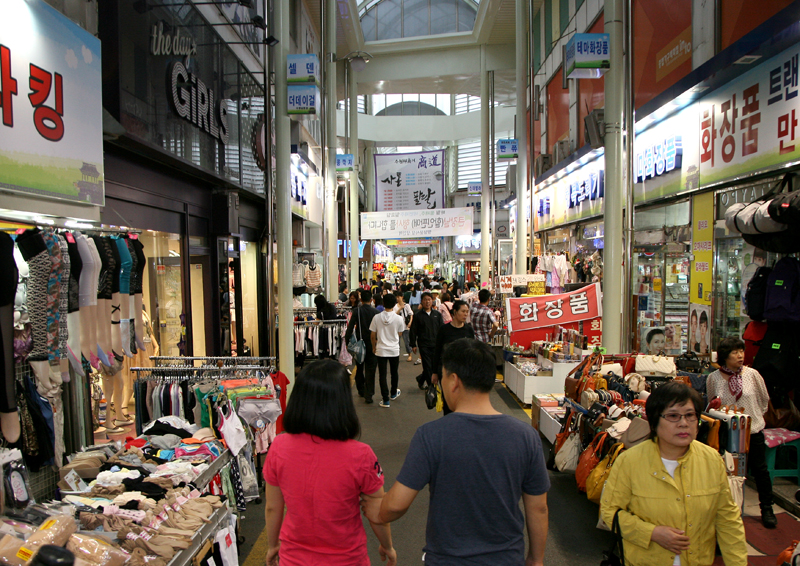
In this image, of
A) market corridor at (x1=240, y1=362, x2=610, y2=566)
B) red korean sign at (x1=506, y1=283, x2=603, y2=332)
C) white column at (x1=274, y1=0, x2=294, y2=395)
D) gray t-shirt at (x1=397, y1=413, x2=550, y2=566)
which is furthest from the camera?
red korean sign at (x1=506, y1=283, x2=603, y2=332)

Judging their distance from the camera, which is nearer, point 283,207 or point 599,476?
point 599,476

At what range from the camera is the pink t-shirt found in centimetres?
210

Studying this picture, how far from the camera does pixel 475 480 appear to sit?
6.26 feet

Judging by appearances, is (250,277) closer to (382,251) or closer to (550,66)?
(550,66)

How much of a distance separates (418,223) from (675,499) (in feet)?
46.9

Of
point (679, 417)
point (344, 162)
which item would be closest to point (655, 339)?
point (679, 417)

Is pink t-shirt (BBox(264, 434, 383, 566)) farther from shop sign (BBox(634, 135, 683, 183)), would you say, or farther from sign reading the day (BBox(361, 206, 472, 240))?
sign reading the day (BBox(361, 206, 472, 240))

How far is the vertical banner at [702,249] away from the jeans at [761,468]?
11.4ft

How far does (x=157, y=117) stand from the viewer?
18.8ft

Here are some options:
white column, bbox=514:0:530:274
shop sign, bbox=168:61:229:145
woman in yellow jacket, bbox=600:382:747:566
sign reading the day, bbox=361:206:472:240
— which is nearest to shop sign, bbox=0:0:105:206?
shop sign, bbox=168:61:229:145

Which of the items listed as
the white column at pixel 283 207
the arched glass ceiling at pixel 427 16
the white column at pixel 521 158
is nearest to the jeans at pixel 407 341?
the white column at pixel 521 158

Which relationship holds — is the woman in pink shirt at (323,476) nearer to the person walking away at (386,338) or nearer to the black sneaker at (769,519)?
the black sneaker at (769,519)

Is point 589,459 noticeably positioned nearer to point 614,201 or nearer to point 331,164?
point 614,201

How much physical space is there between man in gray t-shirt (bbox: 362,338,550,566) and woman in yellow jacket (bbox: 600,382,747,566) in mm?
668
